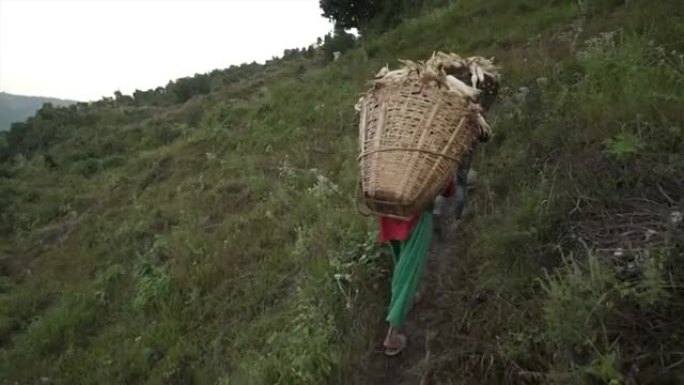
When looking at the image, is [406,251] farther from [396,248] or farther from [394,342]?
[394,342]

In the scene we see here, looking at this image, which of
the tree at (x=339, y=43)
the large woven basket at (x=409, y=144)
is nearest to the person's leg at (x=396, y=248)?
the large woven basket at (x=409, y=144)

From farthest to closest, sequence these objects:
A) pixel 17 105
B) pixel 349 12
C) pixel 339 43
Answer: pixel 17 105
pixel 349 12
pixel 339 43

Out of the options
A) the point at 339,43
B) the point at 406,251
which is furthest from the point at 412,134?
the point at 339,43

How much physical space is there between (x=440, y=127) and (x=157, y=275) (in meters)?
3.92

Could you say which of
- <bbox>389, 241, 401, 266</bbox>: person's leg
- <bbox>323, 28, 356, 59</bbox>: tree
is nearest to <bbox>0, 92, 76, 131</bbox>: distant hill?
<bbox>323, 28, 356, 59</bbox>: tree

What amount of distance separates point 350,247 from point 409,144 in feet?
5.06

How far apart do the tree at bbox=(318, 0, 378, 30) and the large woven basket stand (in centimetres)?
1348

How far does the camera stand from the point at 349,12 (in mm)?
16625

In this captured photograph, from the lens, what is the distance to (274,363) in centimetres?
367

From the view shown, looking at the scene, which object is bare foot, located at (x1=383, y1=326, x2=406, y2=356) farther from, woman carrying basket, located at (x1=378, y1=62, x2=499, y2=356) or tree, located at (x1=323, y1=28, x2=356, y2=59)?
tree, located at (x1=323, y1=28, x2=356, y2=59)

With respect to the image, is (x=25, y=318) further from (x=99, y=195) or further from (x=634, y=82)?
(x=634, y=82)

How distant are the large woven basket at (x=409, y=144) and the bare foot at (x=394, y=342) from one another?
715 millimetres

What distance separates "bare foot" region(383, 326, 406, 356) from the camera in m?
3.28

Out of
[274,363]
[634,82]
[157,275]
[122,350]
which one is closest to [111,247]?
[157,275]
